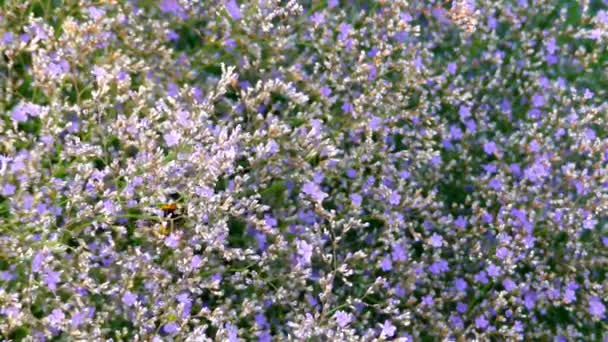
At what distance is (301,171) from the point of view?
3.68 meters

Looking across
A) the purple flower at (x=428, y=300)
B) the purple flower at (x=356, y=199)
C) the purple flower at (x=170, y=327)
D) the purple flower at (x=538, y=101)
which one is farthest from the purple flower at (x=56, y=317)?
the purple flower at (x=538, y=101)

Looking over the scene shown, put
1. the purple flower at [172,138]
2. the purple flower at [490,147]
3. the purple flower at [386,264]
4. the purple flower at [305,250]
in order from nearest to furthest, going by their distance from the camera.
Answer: the purple flower at [172,138] → the purple flower at [305,250] → the purple flower at [386,264] → the purple flower at [490,147]

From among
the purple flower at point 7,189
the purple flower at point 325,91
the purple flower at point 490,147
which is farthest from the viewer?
the purple flower at point 490,147

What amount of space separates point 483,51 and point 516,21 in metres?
0.24

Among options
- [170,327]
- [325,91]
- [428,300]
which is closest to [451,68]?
[325,91]

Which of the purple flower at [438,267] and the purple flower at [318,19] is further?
the purple flower at [318,19]

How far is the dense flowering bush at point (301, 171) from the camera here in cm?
307

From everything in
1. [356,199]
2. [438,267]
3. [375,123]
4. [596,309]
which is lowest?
[596,309]

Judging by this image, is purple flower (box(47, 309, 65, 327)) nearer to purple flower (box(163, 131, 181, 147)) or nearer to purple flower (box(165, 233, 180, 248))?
purple flower (box(165, 233, 180, 248))

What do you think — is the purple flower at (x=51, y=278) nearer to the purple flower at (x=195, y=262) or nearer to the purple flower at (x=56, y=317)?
the purple flower at (x=56, y=317)

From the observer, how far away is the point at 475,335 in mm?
3811

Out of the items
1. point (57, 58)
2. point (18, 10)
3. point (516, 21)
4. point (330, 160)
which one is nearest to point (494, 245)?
point (330, 160)

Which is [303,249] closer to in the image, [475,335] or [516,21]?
[475,335]

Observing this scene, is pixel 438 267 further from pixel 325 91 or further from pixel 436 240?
pixel 325 91
